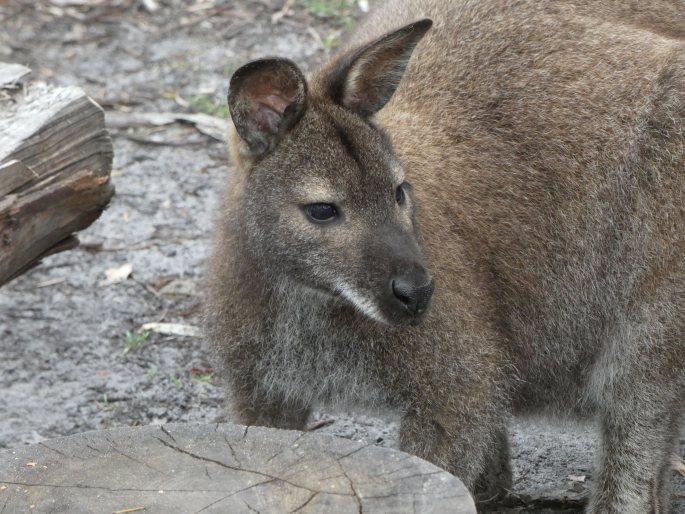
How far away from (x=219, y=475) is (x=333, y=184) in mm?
1139

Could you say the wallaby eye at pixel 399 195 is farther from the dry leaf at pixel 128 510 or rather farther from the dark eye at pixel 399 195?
the dry leaf at pixel 128 510

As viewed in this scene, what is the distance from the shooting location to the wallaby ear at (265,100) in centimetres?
396

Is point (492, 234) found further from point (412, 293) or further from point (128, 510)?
point (128, 510)

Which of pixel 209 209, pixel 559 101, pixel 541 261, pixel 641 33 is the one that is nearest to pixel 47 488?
pixel 541 261

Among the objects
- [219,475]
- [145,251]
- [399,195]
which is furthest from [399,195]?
[145,251]

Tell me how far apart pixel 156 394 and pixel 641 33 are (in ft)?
9.71

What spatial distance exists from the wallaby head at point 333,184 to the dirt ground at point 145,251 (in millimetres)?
1719

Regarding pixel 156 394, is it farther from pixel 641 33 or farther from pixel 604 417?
pixel 641 33

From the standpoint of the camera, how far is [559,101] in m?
4.78

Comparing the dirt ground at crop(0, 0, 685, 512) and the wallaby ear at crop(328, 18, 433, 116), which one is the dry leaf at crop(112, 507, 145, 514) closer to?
the wallaby ear at crop(328, 18, 433, 116)

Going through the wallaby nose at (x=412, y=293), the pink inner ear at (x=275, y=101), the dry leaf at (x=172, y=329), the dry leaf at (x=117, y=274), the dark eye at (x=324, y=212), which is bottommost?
the dry leaf at (x=117, y=274)

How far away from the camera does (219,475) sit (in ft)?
10.9

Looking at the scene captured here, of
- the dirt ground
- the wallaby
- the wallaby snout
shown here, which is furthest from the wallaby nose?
the dirt ground

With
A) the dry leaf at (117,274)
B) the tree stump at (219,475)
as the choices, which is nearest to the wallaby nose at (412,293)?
the tree stump at (219,475)
